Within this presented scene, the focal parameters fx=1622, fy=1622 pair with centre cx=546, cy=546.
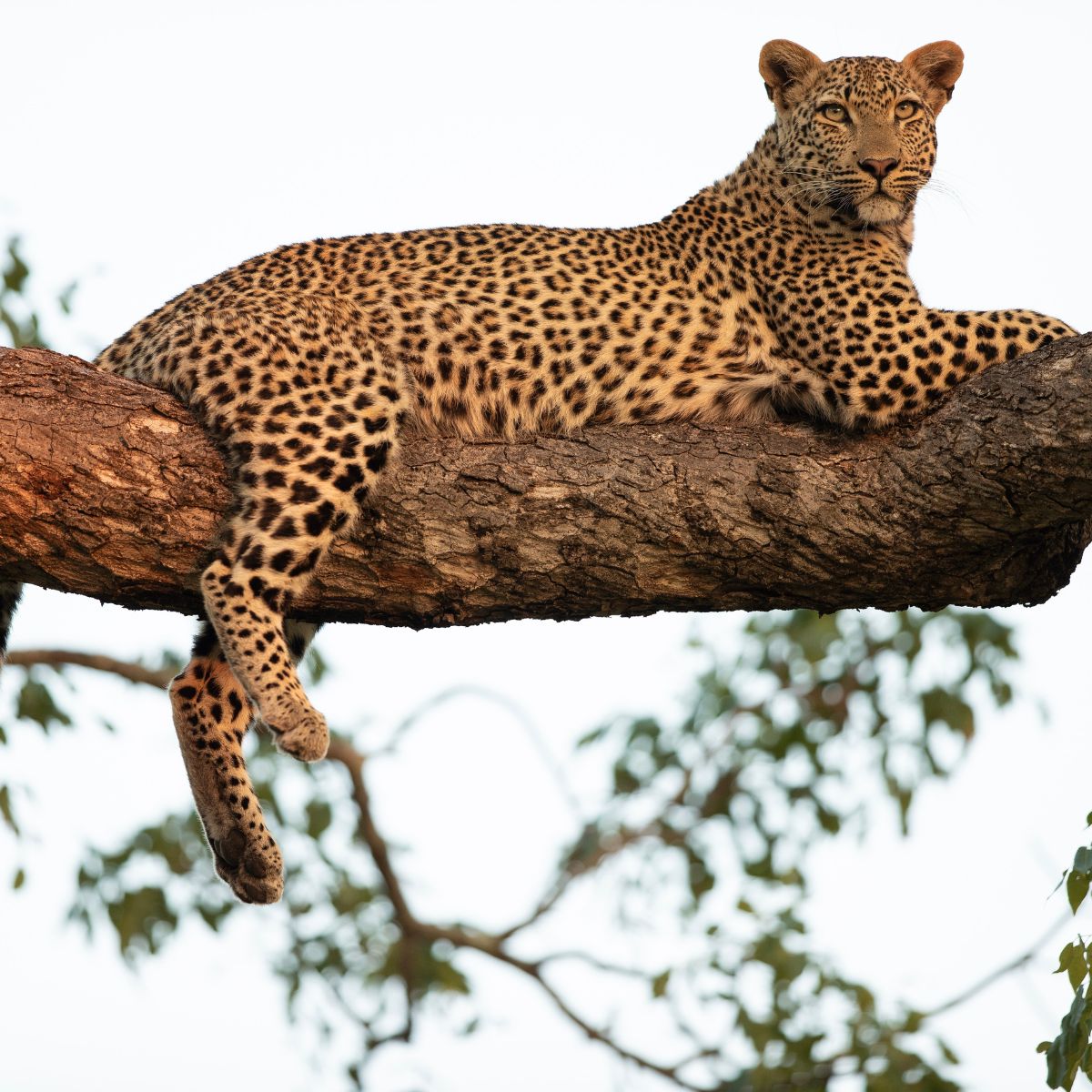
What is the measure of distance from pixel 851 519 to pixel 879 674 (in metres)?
10.2

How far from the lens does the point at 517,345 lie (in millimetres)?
7672

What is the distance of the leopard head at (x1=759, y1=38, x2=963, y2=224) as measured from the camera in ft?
26.6

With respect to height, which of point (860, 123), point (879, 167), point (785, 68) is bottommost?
point (879, 167)

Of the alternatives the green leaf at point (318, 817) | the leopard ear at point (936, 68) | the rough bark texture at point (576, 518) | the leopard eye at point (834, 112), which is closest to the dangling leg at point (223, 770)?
the rough bark texture at point (576, 518)

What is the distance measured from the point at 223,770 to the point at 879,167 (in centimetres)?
433

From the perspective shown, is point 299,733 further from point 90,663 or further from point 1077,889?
point 90,663

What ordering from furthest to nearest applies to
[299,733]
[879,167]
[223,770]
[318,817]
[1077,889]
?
[318,817], [879,167], [223,770], [299,733], [1077,889]

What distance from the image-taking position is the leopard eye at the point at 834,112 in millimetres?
8352

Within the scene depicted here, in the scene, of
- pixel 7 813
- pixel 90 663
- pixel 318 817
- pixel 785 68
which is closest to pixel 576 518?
pixel 785 68

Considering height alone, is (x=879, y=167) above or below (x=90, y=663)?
above

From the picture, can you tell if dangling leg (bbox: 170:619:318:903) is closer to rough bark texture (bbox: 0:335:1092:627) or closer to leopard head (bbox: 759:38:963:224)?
rough bark texture (bbox: 0:335:1092:627)

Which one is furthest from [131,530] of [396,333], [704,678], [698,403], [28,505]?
[704,678]

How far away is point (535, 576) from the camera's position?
6828 mm

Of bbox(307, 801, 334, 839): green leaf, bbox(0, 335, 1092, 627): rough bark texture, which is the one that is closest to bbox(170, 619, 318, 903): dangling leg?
bbox(0, 335, 1092, 627): rough bark texture
